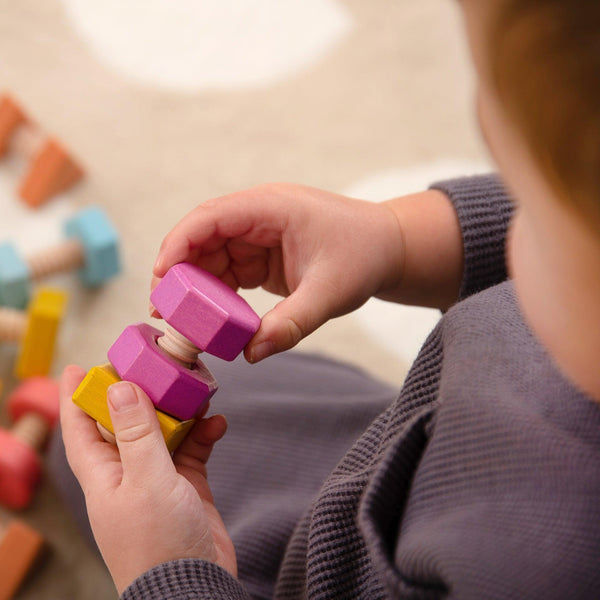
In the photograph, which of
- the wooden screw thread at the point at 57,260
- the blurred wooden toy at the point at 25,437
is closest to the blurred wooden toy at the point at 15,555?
the blurred wooden toy at the point at 25,437

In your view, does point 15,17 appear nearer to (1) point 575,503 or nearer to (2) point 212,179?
(2) point 212,179

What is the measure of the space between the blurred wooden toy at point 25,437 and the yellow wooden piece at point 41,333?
0.02 meters

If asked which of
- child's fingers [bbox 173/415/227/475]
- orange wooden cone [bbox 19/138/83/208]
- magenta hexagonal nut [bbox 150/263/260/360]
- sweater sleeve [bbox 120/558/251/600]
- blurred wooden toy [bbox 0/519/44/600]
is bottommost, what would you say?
blurred wooden toy [bbox 0/519/44/600]

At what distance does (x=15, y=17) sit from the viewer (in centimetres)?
110

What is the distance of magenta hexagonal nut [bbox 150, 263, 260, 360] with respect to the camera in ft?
1.44

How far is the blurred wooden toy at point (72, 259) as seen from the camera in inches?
32.6

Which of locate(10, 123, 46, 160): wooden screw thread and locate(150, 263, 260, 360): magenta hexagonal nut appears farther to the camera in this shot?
locate(10, 123, 46, 160): wooden screw thread

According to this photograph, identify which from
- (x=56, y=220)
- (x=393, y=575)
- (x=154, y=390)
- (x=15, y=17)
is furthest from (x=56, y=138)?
(x=393, y=575)

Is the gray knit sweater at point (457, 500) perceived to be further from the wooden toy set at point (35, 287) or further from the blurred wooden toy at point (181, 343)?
the wooden toy set at point (35, 287)

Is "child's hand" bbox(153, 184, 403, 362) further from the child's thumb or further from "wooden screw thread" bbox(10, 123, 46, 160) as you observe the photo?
"wooden screw thread" bbox(10, 123, 46, 160)

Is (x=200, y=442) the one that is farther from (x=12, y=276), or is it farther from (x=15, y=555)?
(x=12, y=276)

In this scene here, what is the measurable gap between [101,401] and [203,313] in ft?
0.30

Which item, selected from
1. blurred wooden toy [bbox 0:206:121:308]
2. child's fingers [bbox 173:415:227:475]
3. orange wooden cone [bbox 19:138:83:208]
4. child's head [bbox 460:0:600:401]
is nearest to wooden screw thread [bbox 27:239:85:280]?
blurred wooden toy [bbox 0:206:121:308]

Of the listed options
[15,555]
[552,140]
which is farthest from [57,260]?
[552,140]
